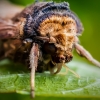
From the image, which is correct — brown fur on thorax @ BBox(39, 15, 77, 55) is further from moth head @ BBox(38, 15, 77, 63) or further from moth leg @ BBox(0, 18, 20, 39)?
moth leg @ BBox(0, 18, 20, 39)

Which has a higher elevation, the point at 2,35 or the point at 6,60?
the point at 2,35

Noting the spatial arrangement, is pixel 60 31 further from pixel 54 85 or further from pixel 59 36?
pixel 54 85

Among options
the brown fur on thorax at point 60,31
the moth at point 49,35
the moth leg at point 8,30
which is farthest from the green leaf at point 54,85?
the moth leg at point 8,30

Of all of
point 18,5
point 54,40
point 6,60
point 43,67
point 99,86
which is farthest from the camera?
point 18,5

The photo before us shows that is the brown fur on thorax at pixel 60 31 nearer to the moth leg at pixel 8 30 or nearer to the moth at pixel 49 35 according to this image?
the moth at pixel 49 35

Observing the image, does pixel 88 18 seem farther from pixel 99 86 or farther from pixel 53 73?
pixel 99 86

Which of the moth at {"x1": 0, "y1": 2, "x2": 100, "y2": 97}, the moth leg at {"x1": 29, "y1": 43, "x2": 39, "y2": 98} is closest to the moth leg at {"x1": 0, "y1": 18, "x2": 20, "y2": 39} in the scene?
the moth at {"x1": 0, "y1": 2, "x2": 100, "y2": 97}

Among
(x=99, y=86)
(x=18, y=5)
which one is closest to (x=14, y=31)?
(x=99, y=86)
